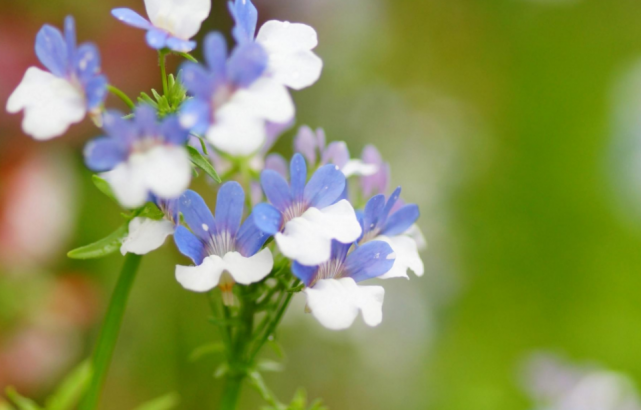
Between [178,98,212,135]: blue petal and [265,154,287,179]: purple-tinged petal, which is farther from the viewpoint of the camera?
[265,154,287,179]: purple-tinged petal

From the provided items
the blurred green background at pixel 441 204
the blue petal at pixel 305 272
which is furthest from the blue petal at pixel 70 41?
the blurred green background at pixel 441 204

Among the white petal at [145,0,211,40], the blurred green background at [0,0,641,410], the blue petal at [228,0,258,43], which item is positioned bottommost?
the blurred green background at [0,0,641,410]

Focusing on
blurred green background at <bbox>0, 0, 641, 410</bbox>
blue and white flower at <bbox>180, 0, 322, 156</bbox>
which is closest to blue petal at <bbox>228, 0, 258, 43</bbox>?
blue and white flower at <bbox>180, 0, 322, 156</bbox>

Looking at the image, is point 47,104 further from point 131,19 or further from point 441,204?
point 441,204

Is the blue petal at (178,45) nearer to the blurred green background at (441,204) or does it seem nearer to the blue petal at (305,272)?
the blue petal at (305,272)

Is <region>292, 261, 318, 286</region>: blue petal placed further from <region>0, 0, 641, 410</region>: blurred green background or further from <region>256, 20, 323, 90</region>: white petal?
<region>0, 0, 641, 410</region>: blurred green background

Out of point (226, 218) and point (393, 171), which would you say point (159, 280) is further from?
point (226, 218)

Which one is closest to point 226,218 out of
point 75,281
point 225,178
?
point 225,178
